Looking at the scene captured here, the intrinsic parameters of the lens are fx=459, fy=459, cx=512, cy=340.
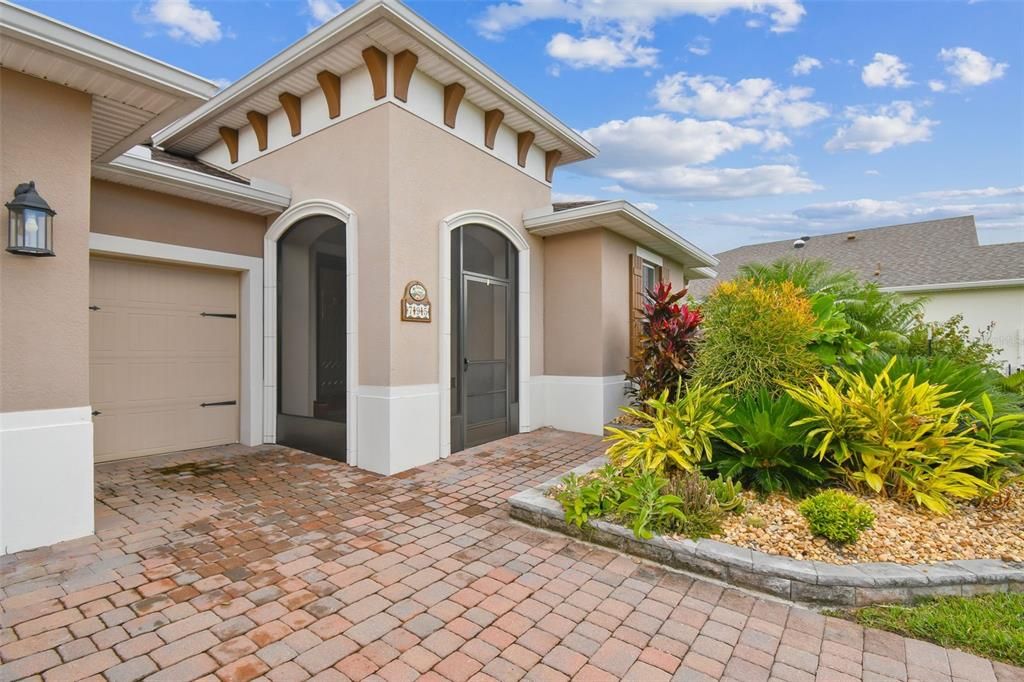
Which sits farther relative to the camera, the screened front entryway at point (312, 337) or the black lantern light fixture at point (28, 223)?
the screened front entryway at point (312, 337)

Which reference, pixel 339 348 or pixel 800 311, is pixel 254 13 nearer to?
pixel 339 348

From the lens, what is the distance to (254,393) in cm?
627

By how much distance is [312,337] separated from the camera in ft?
19.9

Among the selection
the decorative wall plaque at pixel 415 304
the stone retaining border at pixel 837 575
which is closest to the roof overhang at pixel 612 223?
the decorative wall plaque at pixel 415 304

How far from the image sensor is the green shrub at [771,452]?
372cm

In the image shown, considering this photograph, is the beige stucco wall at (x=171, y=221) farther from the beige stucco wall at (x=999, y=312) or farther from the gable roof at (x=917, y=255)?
the beige stucco wall at (x=999, y=312)

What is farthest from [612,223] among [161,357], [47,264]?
[161,357]

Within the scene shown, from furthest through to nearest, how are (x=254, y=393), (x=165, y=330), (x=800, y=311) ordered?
(x=254, y=393) < (x=165, y=330) < (x=800, y=311)

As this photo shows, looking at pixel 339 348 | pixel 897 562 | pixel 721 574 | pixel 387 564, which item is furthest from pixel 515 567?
pixel 339 348

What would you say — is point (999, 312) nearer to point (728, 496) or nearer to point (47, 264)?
point (728, 496)

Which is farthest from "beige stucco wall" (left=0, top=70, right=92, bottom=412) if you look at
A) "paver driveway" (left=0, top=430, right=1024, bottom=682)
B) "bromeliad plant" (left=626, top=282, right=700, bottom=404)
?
"bromeliad plant" (left=626, top=282, right=700, bottom=404)

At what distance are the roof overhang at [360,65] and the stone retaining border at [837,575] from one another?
5.45 meters

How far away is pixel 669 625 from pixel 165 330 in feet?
20.8

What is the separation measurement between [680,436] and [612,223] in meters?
3.96
